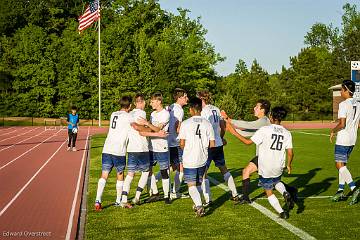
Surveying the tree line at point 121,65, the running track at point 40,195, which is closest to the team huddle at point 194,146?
the running track at point 40,195

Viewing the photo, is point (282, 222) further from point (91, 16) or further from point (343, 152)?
point (91, 16)

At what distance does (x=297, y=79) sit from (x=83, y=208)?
216 ft

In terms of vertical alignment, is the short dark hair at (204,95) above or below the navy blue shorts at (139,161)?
above

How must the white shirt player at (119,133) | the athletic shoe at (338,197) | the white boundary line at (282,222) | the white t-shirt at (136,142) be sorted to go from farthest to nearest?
the athletic shoe at (338,197)
the white t-shirt at (136,142)
the white shirt player at (119,133)
the white boundary line at (282,222)

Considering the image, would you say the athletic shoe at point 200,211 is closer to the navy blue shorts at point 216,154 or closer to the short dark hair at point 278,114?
the navy blue shorts at point 216,154

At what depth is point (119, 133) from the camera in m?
9.27

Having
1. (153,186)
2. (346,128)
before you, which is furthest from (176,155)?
(346,128)

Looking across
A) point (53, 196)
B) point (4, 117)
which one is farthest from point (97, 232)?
point (4, 117)

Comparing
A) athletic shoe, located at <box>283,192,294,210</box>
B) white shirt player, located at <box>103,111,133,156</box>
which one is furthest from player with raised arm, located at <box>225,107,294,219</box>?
white shirt player, located at <box>103,111,133,156</box>

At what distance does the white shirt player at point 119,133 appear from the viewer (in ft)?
30.3

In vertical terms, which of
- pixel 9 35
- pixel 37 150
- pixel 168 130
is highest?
pixel 9 35

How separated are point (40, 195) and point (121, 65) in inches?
2052

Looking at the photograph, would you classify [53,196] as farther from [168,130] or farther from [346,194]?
[346,194]

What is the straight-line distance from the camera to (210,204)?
9.77 m
